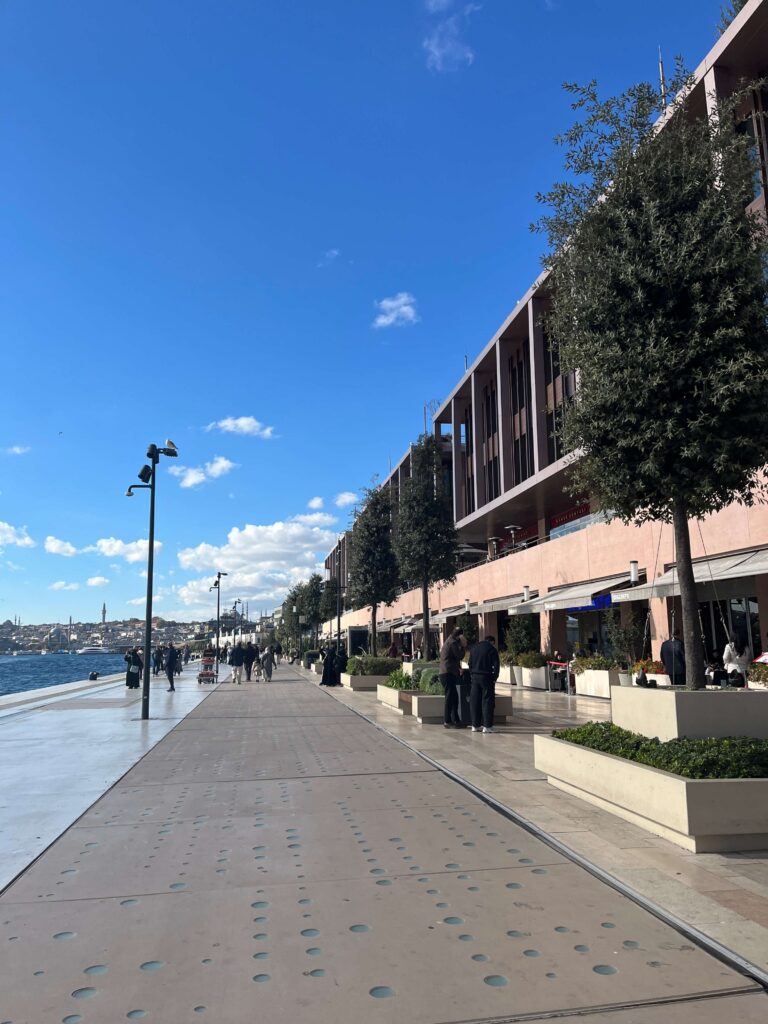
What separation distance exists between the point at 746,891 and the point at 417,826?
262cm

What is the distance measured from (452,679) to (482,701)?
2.91 feet

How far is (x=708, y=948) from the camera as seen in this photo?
380 cm

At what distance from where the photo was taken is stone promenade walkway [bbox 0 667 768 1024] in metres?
3.30

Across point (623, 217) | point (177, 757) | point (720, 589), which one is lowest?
point (177, 757)

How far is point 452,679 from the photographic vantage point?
44.5 feet

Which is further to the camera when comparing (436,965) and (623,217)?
(623,217)

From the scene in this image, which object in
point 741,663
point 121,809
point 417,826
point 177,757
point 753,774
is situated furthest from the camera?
point 741,663

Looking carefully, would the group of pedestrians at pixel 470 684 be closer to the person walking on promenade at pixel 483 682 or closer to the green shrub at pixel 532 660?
the person walking on promenade at pixel 483 682

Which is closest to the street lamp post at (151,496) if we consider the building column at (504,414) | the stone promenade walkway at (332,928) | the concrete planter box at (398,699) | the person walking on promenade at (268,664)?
the concrete planter box at (398,699)

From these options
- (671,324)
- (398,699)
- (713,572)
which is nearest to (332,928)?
(671,324)

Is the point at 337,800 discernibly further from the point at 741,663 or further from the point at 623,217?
the point at 741,663

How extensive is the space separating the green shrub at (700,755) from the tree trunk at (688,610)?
83 cm

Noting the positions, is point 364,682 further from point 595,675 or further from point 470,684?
point 470,684

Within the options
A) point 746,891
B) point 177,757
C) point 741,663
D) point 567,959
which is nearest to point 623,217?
point 746,891
